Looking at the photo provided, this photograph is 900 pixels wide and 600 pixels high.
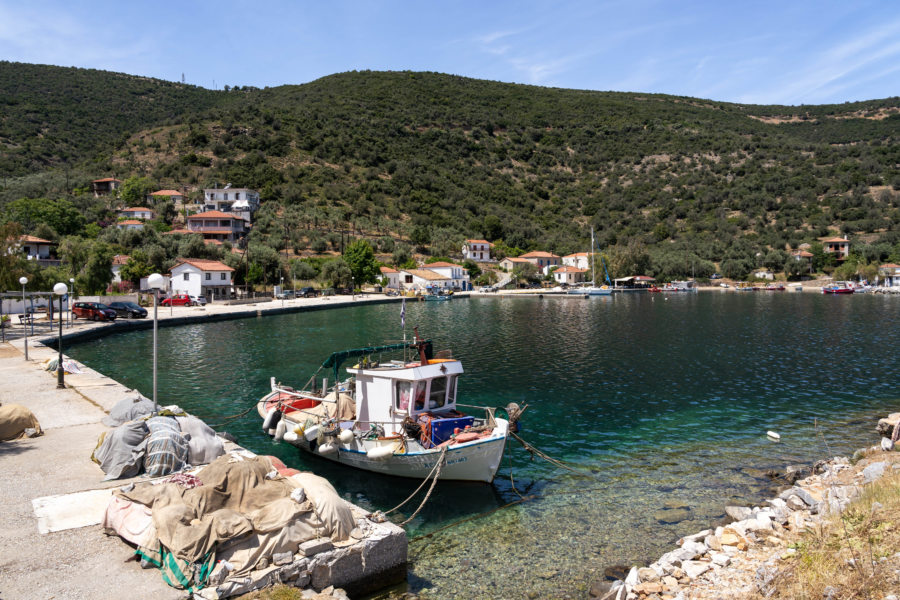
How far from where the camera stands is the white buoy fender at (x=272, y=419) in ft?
57.4

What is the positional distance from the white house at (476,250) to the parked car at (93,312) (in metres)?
79.8

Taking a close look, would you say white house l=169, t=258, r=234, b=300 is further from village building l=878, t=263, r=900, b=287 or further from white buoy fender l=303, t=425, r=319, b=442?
village building l=878, t=263, r=900, b=287

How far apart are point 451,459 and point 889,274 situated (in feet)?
413

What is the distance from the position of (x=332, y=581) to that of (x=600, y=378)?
74.5 ft

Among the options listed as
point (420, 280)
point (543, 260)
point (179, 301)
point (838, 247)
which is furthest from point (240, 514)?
point (838, 247)

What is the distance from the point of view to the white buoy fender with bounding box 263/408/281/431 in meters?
17.5

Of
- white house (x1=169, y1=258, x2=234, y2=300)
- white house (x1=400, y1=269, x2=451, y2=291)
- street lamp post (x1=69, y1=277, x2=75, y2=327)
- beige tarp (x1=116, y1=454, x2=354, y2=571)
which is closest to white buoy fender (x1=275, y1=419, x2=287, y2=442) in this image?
beige tarp (x1=116, y1=454, x2=354, y2=571)

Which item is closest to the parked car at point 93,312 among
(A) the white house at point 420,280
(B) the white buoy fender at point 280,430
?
(B) the white buoy fender at point 280,430

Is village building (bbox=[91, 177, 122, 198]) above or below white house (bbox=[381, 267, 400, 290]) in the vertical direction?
above

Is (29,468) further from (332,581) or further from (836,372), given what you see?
(836,372)

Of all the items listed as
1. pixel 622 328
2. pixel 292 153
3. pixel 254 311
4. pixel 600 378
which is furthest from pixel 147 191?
pixel 600 378

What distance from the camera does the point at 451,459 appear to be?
46.5 feet

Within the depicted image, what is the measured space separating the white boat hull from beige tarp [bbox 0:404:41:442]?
7.82 metres

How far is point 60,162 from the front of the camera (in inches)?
5379
